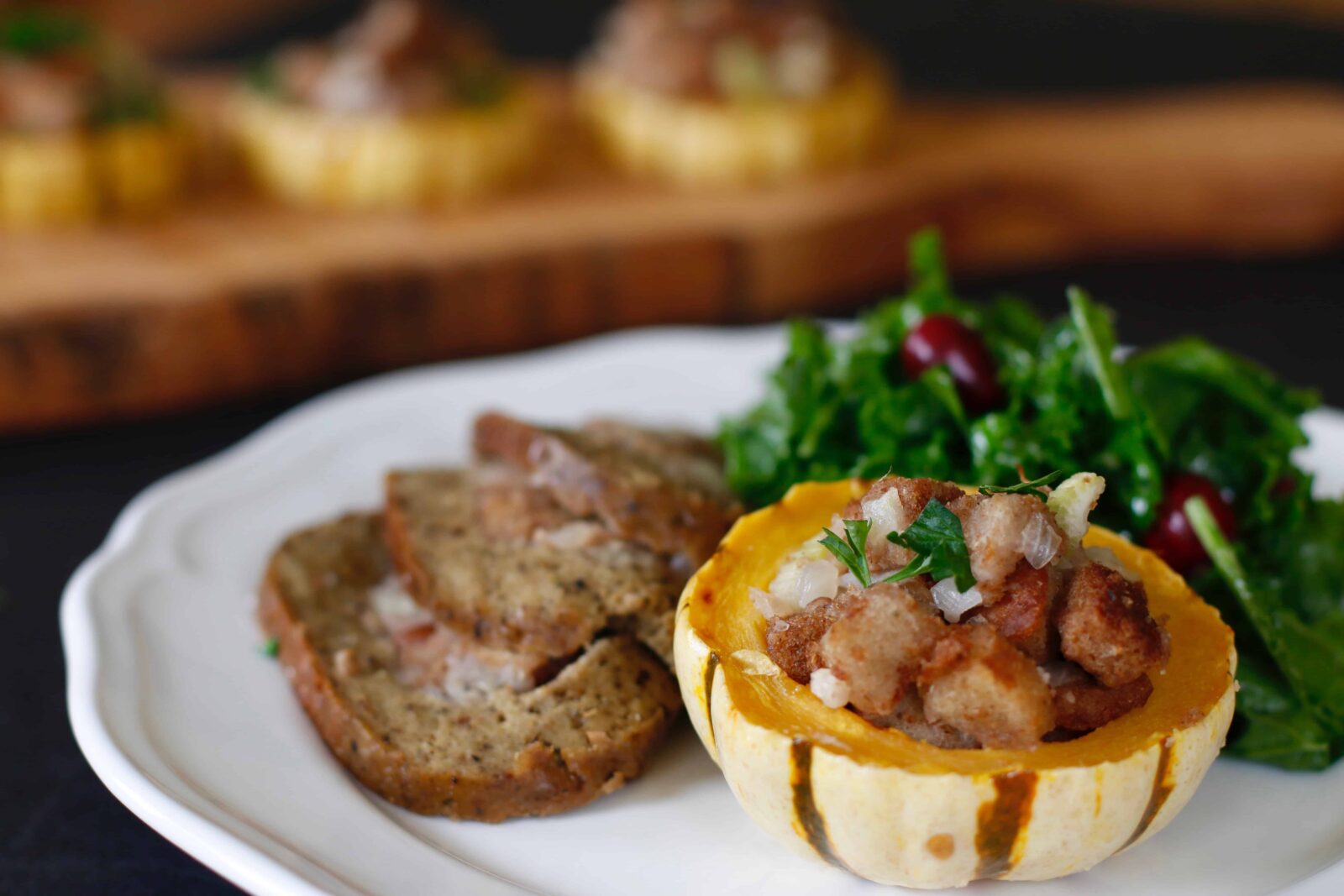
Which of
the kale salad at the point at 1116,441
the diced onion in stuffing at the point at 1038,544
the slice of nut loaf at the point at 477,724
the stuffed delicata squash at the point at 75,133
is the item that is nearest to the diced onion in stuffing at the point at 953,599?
the diced onion in stuffing at the point at 1038,544

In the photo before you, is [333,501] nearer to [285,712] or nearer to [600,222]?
[285,712]

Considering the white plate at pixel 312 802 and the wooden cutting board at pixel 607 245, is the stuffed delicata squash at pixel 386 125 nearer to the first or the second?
the wooden cutting board at pixel 607 245

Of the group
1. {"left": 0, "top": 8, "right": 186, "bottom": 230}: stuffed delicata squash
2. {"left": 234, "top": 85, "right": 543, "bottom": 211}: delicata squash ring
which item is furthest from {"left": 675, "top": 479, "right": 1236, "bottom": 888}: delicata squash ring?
{"left": 0, "top": 8, "right": 186, "bottom": 230}: stuffed delicata squash

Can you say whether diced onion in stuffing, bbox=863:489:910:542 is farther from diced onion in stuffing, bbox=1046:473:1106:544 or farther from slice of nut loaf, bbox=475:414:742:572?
slice of nut loaf, bbox=475:414:742:572

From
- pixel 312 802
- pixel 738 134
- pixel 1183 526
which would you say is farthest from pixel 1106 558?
pixel 738 134

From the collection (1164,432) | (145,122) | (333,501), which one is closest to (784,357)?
(1164,432)

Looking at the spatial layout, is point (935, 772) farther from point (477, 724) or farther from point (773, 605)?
point (477, 724)
